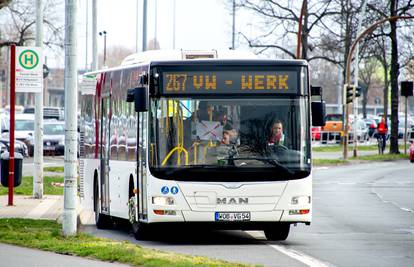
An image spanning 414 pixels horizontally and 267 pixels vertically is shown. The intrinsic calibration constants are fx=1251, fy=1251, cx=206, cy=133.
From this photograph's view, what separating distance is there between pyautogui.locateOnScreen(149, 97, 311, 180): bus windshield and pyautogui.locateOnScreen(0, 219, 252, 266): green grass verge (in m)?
1.49

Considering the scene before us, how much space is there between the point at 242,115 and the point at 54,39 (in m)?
52.4

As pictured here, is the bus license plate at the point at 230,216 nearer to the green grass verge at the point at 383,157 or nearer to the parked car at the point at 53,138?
the green grass verge at the point at 383,157

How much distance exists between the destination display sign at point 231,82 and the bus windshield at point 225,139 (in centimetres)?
15

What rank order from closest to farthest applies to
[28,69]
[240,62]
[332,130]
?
1. [240,62]
2. [28,69]
3. [332,130]

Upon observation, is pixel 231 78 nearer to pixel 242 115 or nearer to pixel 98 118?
pixel 242 115

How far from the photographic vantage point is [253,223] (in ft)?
58.1

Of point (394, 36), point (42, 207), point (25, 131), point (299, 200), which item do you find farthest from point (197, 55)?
point (394, 36)

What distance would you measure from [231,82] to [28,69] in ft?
24.7

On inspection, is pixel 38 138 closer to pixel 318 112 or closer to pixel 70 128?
pixel 70 128

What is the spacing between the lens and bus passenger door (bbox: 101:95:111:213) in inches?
837

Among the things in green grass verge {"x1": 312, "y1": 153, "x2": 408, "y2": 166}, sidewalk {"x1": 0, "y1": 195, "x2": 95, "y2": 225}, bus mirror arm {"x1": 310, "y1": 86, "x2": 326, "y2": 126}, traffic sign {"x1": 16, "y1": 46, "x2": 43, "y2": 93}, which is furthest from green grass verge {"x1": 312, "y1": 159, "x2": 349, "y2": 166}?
bus mirror arm {"x1": 310, "y1": 86, "x2": 326, "y2": 126}

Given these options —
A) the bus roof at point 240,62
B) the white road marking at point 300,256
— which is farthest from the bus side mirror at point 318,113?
the white road marking at point 300,256

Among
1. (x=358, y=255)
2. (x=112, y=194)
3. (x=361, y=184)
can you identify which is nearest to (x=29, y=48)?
(x=112, y=194)

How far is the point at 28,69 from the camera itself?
24344mm
